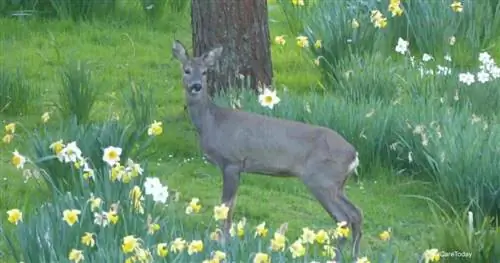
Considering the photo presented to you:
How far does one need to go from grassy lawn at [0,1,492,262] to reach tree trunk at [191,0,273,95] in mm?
534

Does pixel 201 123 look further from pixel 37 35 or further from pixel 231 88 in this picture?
pixel 37 35

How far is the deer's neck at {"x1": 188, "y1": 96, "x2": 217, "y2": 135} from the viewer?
7469 mm

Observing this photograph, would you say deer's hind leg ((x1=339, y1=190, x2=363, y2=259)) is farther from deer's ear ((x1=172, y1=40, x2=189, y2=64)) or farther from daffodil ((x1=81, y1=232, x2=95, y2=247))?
daffodil ((x1=81, y1=232, x2=95, y2=247))

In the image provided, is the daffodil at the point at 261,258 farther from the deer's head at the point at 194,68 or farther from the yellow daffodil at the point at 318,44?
the yellow daffodil at the point at 318,44

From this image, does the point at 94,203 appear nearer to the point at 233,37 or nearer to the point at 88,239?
the point at 88,239

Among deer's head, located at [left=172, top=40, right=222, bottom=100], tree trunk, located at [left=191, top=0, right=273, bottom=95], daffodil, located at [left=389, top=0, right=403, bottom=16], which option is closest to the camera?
deer's head, located at [left=172, top=40, right=222, bottom=100]

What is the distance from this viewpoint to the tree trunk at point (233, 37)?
387 inches

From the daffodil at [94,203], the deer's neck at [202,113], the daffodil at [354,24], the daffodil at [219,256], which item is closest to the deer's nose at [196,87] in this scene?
the deer's neck at [202,113]

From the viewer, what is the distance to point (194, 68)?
738cm

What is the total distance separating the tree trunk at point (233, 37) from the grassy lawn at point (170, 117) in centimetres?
53

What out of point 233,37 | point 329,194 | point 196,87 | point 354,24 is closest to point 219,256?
point 329,194

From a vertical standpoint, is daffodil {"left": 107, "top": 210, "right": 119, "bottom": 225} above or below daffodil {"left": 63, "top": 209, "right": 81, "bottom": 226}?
below

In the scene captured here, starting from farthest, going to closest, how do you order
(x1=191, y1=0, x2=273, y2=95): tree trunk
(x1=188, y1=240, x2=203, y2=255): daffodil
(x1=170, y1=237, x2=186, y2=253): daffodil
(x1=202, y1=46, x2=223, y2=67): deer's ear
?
(x1=191, y1=0, x2=273, y2=95): tree trunk < (x1=202, y1=46, x2=223, y2=67): deer's ear < (x1=170, y1=237, x2=186, y2=253): daffodil < (x1=188, y1=240, x2=203, y2=255): daffodil

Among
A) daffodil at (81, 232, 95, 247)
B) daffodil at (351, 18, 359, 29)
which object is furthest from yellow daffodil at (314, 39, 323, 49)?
daffodil at (81, 232, 95, 247)
